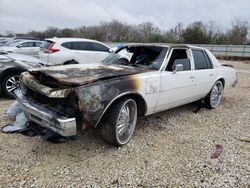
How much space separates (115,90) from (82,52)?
6.45 m

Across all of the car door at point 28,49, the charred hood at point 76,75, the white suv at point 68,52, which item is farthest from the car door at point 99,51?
the charred hood at point 76,75

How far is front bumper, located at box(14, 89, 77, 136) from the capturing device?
2727 millimetres

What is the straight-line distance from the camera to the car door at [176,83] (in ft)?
13.1

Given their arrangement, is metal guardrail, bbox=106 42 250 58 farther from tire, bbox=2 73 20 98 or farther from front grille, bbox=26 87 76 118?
front grille, bbox=26 87 76 118

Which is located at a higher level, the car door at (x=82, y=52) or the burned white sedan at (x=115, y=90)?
the car door at (x=82, y=52)

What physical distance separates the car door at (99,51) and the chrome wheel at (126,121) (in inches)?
247

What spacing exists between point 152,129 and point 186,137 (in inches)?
24.7

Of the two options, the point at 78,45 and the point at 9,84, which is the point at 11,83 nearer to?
the point at 9,84

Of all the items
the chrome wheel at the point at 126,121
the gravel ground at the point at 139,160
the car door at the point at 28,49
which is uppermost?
the car door at the point at 28,49

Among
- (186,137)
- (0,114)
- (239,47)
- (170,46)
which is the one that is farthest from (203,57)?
(239,47)

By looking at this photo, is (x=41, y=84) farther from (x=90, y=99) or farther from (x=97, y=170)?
(x=97, y=170)

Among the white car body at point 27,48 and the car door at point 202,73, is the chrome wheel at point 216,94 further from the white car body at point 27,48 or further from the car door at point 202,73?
the white car body at point 27,48

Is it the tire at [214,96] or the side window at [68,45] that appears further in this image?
the side window at [68,45]

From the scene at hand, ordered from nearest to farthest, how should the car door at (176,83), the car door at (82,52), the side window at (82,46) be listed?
the car door at (176,83), the car door at (82,52), the side window at (82,46)
